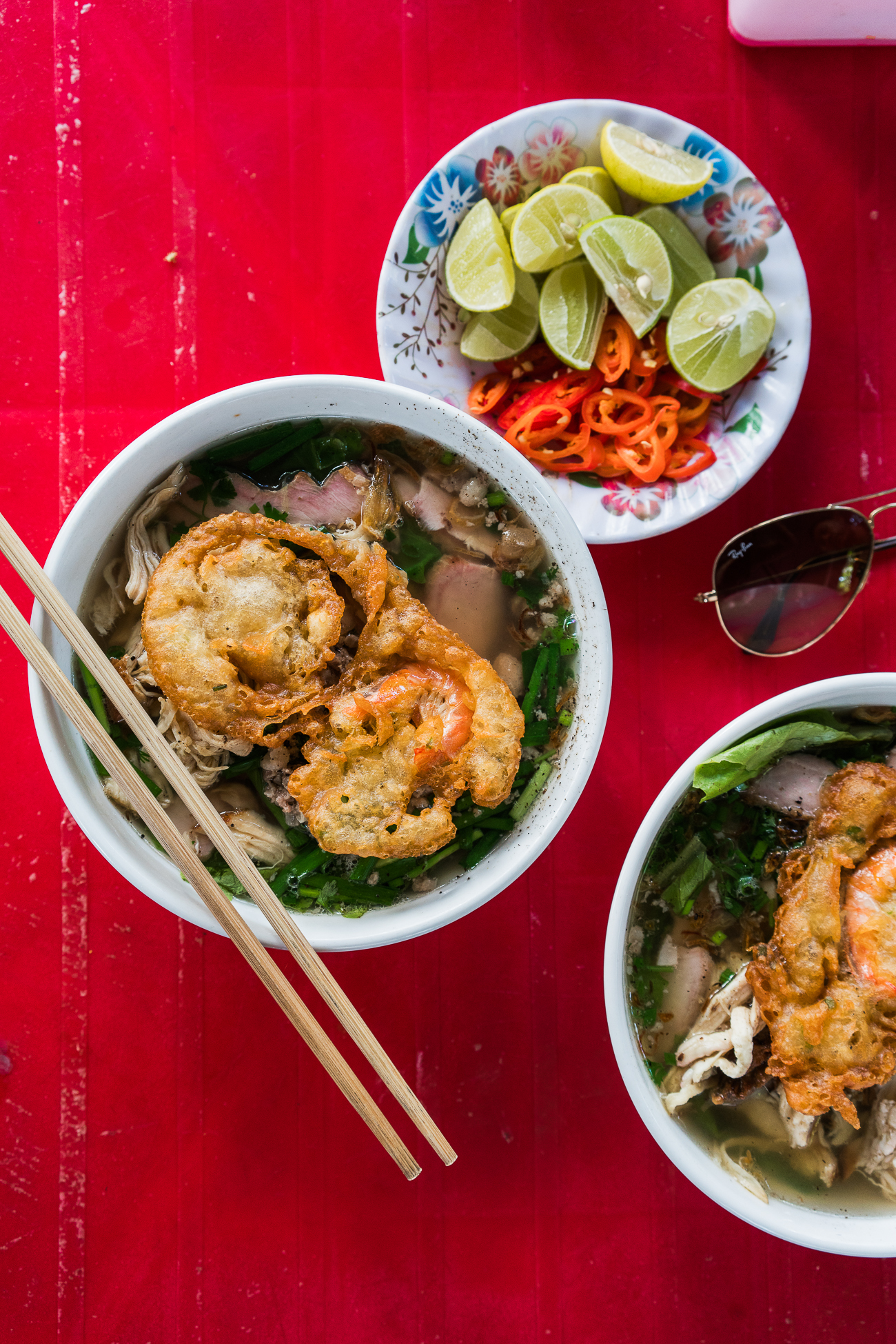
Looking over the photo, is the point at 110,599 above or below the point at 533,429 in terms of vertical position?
below

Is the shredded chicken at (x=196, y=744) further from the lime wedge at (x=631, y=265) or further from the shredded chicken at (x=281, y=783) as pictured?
the lime wedge at (x=631, y=265)

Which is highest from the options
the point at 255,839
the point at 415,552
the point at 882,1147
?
the point at 415,552

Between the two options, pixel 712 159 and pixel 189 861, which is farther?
pixel 712 159

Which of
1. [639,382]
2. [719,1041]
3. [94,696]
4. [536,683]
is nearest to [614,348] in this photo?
[639,382]

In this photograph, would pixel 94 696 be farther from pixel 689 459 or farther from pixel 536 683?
pixel 689 459

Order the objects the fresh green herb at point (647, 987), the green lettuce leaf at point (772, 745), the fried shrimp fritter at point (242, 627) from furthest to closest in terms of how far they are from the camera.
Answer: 1. the fresh green herb at point (647, 987)
2. the green lettuce leaf at point (772, 745)
3. the fried shrimp fritter at point (242, 627)

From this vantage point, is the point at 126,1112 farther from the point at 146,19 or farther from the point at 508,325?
the point at 146,19

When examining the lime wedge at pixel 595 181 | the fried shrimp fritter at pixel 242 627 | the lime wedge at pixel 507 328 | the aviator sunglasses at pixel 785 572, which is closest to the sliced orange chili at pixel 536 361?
the lime wedge at pixel 507 328
